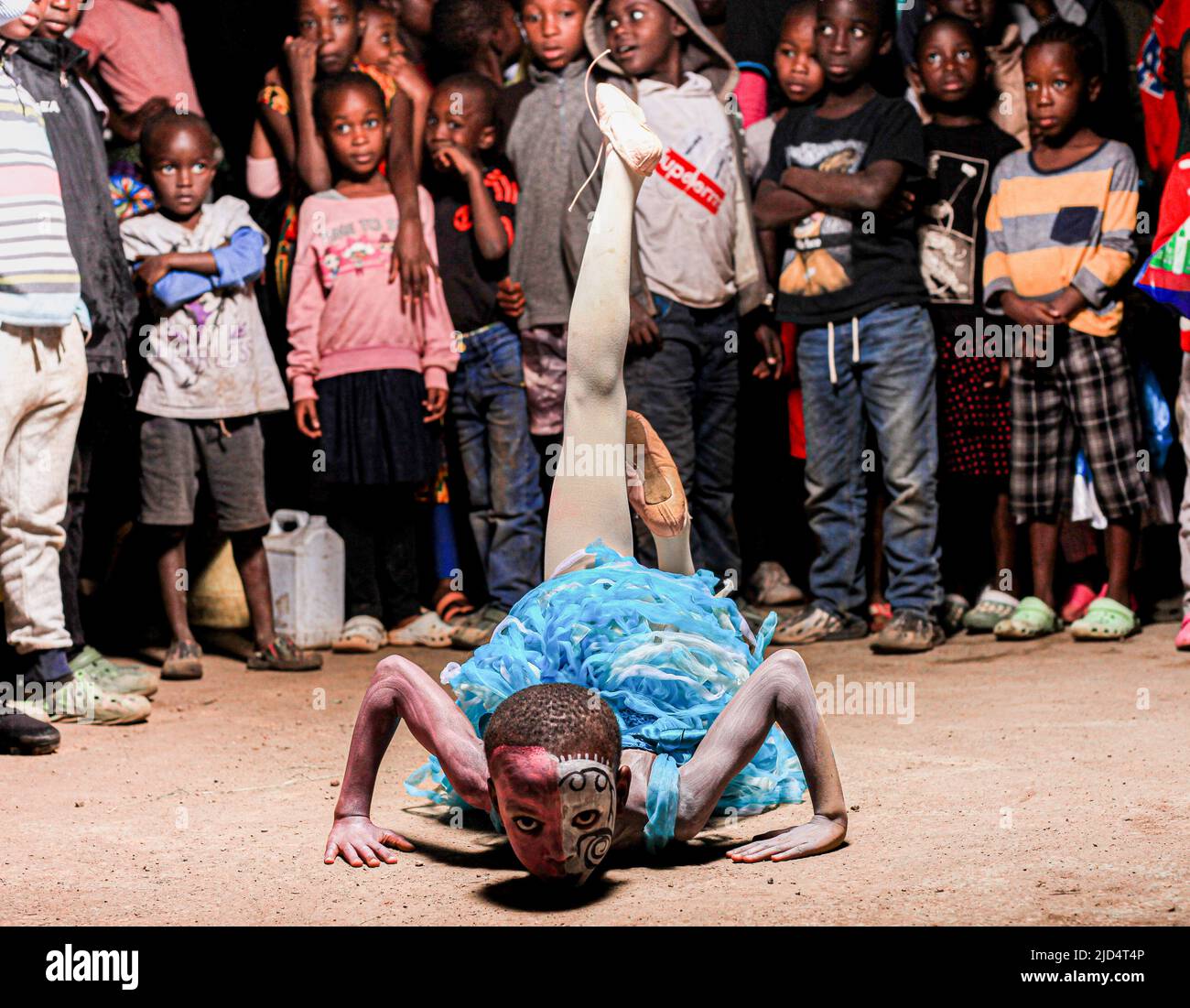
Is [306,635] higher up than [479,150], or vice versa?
[479,150]

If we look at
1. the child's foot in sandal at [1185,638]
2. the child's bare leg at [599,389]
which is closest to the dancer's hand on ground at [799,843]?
the child's bare leg at [599,389]

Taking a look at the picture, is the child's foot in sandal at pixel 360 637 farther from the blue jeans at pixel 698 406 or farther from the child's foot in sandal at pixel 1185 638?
the child's foot in sandal at pixel 1185 638

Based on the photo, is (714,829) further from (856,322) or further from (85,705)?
(856,322)

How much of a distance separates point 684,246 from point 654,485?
2.07 metres

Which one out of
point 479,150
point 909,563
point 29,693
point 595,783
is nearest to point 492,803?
point 595,783

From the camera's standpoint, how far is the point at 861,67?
18.7 feet

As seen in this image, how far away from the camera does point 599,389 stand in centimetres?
361

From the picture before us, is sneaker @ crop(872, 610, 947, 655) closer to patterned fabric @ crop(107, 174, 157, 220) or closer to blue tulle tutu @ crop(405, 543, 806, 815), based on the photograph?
blue tulle tutu @ crop(405, 543, 806, 815)

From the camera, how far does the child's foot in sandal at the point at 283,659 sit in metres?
5.60

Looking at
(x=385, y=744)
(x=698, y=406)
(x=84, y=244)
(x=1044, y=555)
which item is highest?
(x=84, y=244)

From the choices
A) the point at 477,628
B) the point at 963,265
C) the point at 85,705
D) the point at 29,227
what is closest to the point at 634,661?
the point at 85,705

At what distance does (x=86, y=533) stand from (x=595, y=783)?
4.20 meters

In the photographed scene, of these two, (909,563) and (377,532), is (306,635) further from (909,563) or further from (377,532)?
(909,563)

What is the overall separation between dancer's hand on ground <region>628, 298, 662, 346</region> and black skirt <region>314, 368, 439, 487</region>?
890 mm
